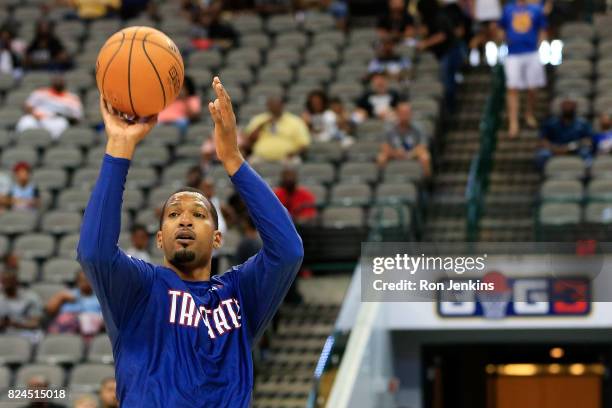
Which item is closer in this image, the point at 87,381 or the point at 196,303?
the point at 196,303

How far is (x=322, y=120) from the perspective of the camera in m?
14.5

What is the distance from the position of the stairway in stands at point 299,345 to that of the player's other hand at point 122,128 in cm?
713

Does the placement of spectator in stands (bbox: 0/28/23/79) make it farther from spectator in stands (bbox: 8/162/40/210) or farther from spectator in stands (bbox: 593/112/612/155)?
spectator in stands (bbox: 593/112/612/155)

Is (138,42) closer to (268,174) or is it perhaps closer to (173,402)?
(173,402)

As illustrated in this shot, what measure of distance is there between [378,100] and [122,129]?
35.7 feet

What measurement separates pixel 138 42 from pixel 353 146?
29.7ft

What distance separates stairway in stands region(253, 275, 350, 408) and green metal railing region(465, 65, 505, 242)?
4.28 ft

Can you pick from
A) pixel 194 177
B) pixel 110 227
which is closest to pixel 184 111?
pixel 194 177

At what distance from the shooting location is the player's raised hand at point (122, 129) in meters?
4.08

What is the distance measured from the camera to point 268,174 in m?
13.3

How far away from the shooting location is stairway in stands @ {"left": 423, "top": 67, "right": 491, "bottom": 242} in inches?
507

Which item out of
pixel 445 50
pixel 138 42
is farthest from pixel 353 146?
pixel 138 42

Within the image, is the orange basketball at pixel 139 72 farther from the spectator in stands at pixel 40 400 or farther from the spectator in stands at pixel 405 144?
the spectator in stands at pixel 405 144

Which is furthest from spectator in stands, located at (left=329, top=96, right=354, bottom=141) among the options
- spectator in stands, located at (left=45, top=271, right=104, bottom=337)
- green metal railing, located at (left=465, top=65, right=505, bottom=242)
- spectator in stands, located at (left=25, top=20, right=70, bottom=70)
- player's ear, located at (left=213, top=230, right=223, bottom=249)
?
player's ear, located at (left=213, top=230, right=223, bottom=249)
